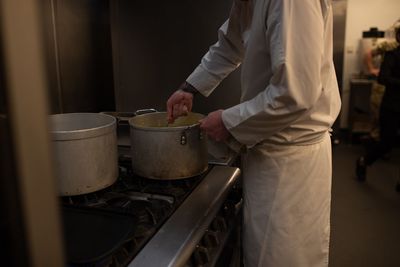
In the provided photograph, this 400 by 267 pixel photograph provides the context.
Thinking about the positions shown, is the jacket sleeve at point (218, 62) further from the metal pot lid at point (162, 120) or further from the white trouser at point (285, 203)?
the white trouser at point (285, 203)

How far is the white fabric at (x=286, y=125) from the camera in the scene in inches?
28.3

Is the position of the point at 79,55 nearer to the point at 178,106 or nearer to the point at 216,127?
the point at 178,106

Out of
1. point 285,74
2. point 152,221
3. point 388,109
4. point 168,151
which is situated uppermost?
point 285,74

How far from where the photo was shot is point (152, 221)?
2.60 feet

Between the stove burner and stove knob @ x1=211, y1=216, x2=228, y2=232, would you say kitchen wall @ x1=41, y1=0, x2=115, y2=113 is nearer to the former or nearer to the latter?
the stove burner

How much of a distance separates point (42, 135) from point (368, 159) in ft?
A: 10.3

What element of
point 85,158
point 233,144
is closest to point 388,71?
point 233,144

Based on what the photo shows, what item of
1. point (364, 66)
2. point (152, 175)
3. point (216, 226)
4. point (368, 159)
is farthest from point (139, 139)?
point (364, 66)

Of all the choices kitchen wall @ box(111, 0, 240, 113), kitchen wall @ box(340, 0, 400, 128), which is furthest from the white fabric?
kitchen wall @ box(340, 0, 400, 128)

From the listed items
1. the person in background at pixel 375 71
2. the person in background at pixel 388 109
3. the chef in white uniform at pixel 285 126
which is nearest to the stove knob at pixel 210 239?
the chef in white uniform at pixel 285 126

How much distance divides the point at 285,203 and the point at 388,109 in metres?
2.49

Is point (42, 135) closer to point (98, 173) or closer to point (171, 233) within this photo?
point (171, 233)

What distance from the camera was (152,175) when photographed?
967 millimetres

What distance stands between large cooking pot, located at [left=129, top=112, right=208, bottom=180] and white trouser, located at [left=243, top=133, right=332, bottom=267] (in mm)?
140
